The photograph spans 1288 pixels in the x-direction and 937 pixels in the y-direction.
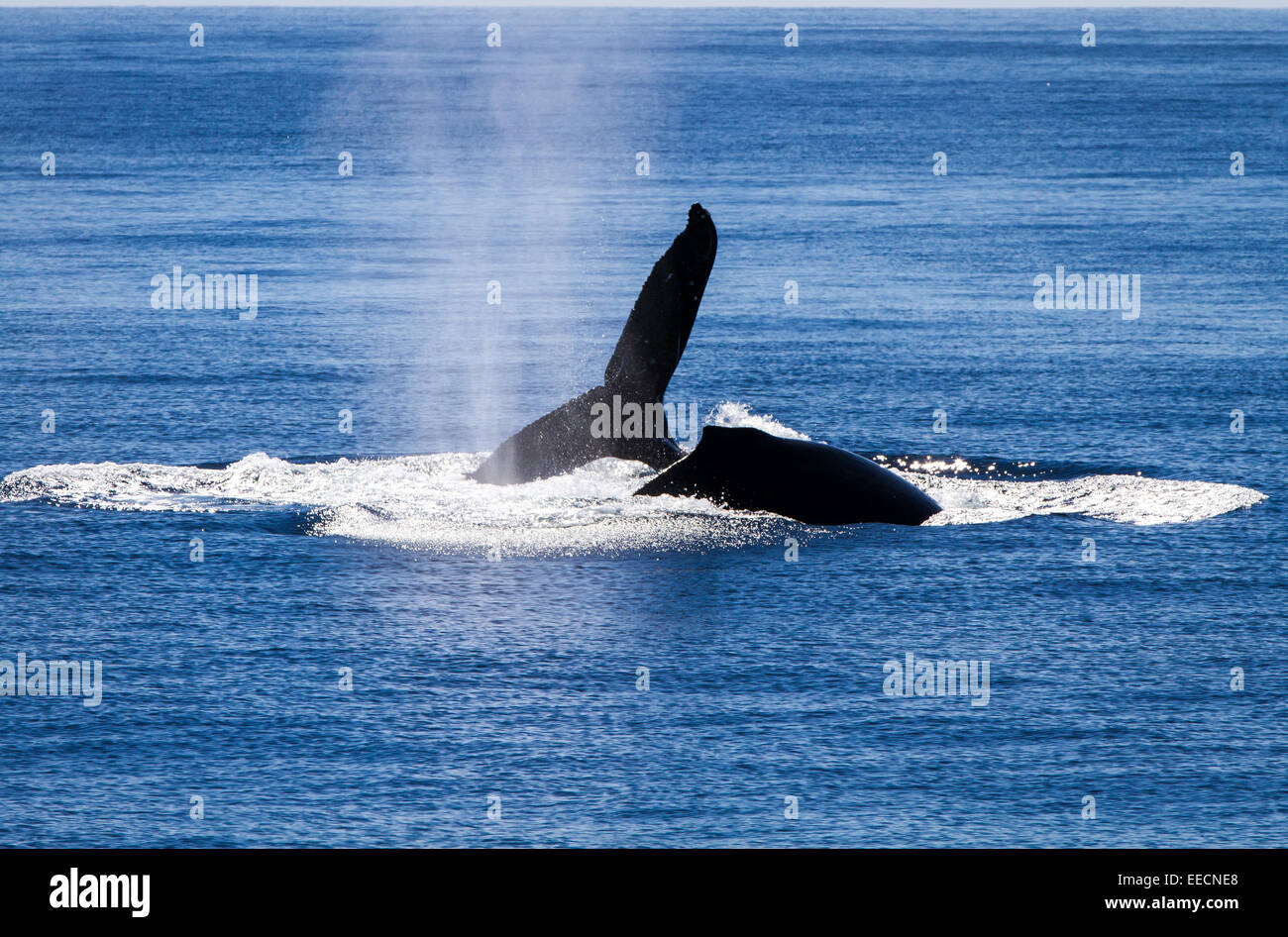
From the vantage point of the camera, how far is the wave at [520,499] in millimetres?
16125

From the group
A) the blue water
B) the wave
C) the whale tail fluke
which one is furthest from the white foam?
the whale tail fluke

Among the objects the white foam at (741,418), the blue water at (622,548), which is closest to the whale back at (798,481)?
the blue water at (622,548)

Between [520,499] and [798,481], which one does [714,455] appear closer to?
[798,481]

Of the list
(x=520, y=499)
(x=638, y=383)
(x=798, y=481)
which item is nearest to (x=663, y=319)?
(x=638, y=383)

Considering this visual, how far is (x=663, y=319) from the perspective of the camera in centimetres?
1680

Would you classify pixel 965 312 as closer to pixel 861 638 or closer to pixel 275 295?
pixel 275 295

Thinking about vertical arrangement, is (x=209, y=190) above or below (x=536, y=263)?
above

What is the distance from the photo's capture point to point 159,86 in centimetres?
10500

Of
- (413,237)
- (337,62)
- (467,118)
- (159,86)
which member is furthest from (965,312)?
(337,62)

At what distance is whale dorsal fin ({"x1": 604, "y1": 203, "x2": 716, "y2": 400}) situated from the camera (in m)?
16.2

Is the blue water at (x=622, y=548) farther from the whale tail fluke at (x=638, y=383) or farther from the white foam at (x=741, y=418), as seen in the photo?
the whale tail fluke at (x=638, y=383)

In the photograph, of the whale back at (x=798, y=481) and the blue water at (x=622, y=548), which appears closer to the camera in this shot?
the blue water at (x=622, y=548)

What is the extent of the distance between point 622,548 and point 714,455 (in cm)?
145
